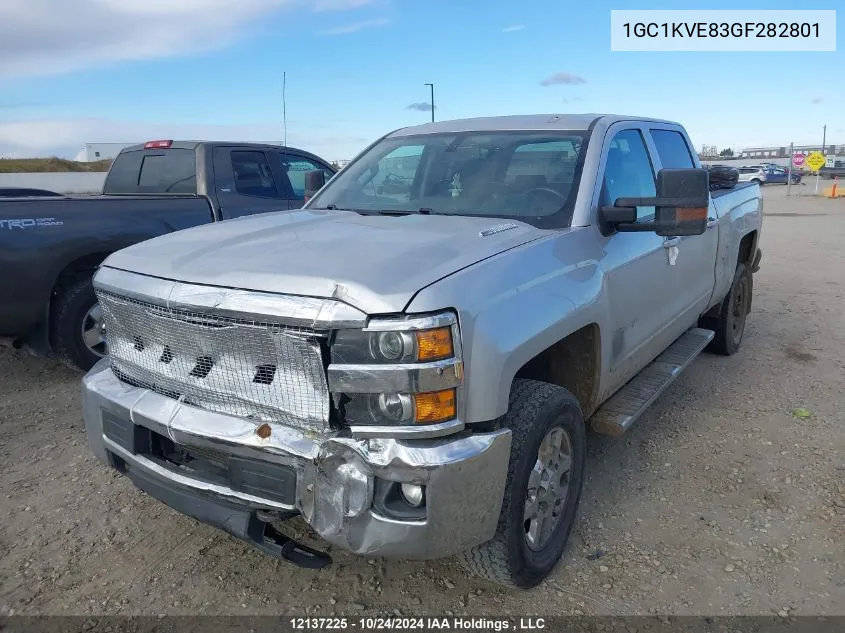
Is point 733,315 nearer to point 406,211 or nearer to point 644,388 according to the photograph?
point 644,388

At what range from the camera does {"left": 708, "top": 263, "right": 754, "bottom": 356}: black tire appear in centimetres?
572

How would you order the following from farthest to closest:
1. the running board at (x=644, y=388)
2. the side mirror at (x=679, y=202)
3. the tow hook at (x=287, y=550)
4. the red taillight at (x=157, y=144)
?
the red taillight at (x=157, y=144)
the running board at (x=644, y=388)
the side mirror at (x=679, y=202)
the tow hook at (x=287, y=550)

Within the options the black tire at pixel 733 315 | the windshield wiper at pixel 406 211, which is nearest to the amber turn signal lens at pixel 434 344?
the windshield wiper at pixel 406 211

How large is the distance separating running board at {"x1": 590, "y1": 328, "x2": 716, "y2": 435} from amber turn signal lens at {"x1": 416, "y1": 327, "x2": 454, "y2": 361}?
4.93 ft

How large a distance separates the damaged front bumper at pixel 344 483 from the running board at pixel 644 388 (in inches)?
48.3

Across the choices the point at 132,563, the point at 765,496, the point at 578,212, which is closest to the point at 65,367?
the point at 132,563

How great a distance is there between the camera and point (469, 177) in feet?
11.9

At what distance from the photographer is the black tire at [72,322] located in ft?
16.2

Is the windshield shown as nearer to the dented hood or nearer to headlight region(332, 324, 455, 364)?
the dented hood

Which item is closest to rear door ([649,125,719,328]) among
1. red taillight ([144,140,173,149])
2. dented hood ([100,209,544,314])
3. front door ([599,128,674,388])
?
front door ([599,128,674,388])

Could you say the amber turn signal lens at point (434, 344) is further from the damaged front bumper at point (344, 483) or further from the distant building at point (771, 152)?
the distant building at point (771, 152)

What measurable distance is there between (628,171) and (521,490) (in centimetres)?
208

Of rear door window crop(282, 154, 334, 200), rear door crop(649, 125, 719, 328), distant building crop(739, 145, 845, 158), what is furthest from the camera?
distant building crop(739, 145, 845, 158)

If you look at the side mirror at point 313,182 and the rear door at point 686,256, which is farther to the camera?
the side mirror at point 313,182
